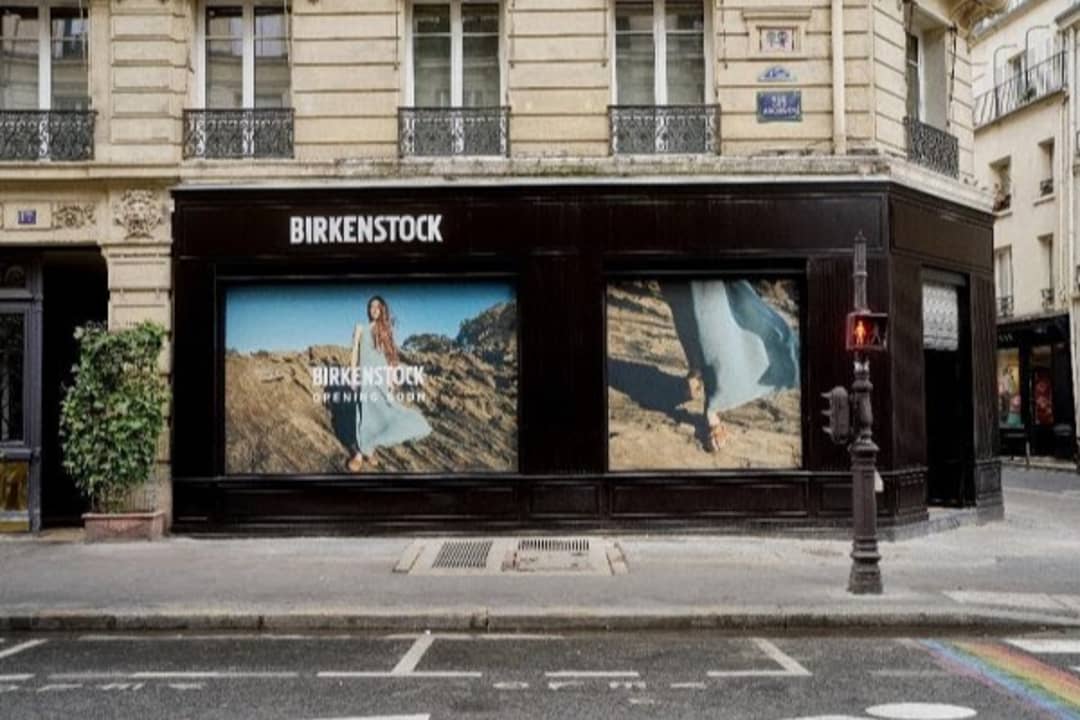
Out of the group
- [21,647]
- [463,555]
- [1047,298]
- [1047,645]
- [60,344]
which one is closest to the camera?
[1047,645]

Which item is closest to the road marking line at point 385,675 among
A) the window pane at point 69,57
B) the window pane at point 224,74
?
the window pane at point 224,74

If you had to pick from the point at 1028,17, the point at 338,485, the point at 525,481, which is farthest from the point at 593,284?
the point at 1028,17

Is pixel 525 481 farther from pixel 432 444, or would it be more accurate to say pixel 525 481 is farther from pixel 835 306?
pixel 835 306

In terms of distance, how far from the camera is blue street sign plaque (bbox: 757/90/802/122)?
14281 millimetres

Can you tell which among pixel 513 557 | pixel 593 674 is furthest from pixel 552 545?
pixel 593 674

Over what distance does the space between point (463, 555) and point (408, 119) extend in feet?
18.4

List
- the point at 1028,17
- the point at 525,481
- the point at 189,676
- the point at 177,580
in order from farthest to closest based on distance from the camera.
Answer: the point at 1028,17
the point at 525,481
the point at 177,580
the point at 189,676

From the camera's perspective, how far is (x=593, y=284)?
1420 centimetres

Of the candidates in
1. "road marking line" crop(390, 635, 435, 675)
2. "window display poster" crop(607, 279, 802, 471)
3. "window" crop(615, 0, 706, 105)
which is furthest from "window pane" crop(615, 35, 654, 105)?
"road marking line" crop(390, 635, 435, 675)

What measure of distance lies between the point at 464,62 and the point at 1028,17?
25433 millimetres

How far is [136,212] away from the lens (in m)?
14.2

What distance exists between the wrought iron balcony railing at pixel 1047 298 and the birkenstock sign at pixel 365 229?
23619 millimetres

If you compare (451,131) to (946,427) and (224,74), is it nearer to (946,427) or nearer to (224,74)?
(224,74)

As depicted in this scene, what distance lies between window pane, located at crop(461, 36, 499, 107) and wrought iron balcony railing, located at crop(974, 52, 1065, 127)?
22.7 m
